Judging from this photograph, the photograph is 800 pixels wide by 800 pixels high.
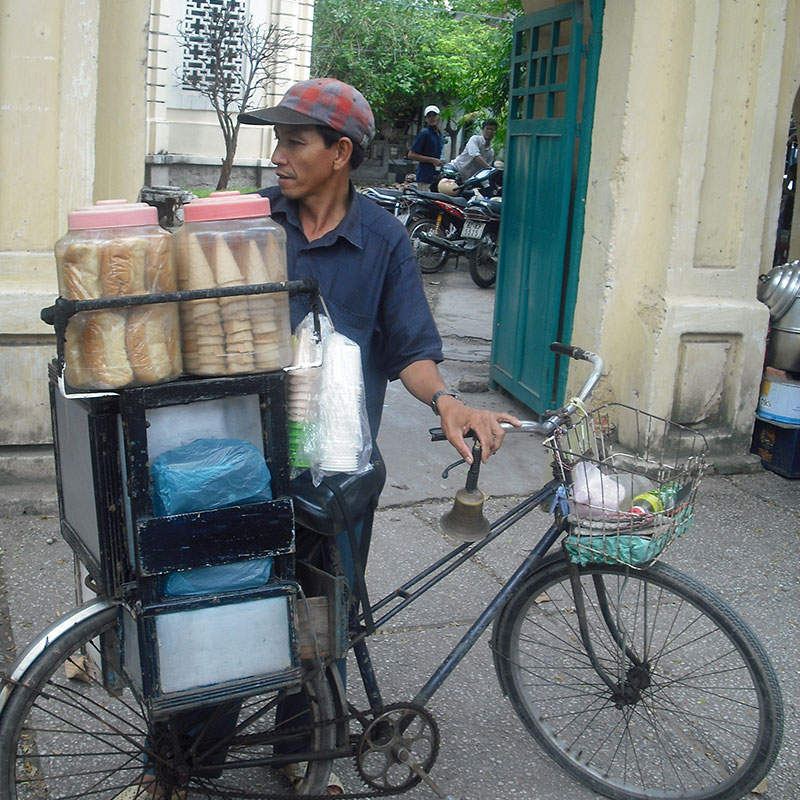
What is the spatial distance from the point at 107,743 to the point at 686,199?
3.79 m

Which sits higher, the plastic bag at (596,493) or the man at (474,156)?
the man at (474,156)

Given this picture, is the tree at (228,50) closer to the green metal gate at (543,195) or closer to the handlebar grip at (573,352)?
the green metal gate at (543,195)

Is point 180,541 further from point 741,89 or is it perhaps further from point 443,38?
point 443,38

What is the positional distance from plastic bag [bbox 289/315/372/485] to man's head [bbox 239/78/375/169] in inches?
21.3

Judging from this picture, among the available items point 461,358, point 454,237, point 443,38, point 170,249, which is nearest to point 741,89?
point 461,358

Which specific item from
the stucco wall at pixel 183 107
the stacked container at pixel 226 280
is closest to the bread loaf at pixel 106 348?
the stacked container at pixel 226 280

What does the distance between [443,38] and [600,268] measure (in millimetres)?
28335

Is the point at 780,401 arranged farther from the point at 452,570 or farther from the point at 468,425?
the point at 468,425

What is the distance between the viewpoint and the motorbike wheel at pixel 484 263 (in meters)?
11.2

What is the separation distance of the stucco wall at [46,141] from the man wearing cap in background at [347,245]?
194 cm

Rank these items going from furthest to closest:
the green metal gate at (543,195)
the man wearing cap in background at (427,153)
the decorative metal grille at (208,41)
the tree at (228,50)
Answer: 1. the decorative metal grille at (208,41)
2. the tree at (228,50)
3. the man wearing cap in background at (427,153)
4. the green metal gate at (543,195)

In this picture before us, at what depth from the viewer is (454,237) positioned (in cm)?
1223

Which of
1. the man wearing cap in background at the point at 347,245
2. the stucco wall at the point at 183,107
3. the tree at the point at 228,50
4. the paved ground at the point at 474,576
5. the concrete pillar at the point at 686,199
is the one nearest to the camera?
the man wearing cap in background at the point at 347,245

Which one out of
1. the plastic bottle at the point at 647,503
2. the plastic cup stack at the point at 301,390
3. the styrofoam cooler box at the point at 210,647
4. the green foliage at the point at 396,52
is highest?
the green foliage at the point at 396,52
